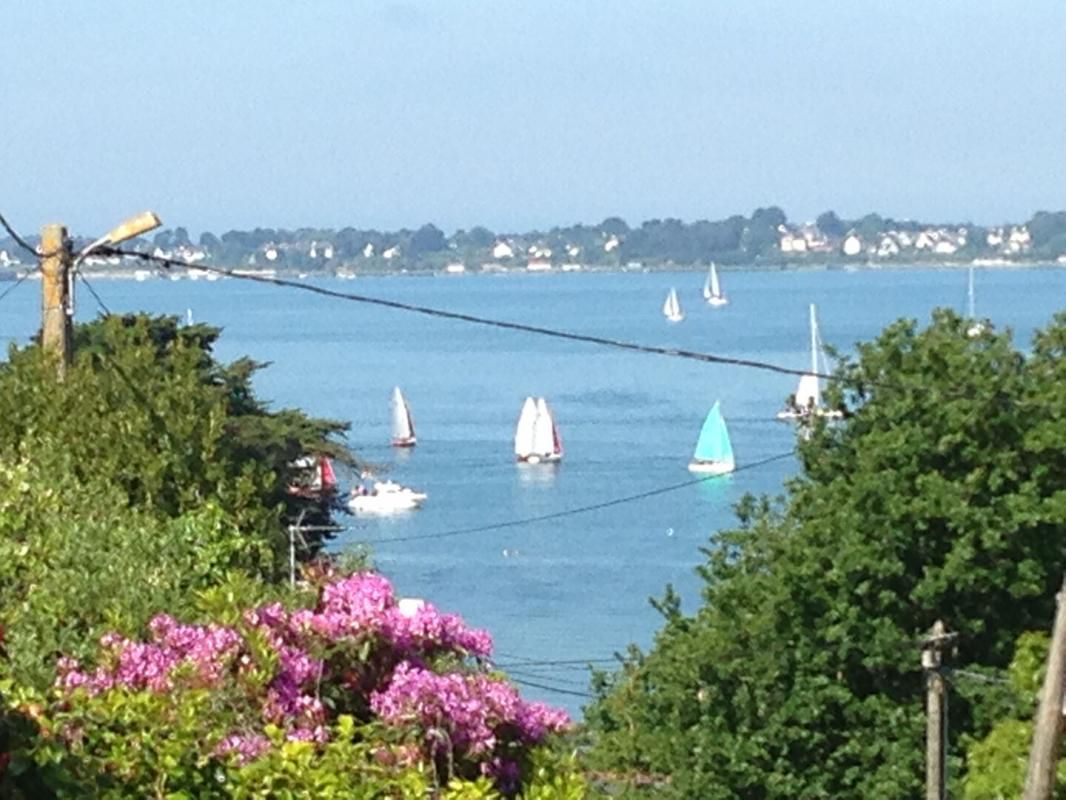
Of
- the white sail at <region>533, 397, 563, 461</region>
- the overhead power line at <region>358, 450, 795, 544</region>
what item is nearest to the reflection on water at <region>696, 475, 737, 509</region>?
the overhead power line at <region>358, 450, 795, 544</region>

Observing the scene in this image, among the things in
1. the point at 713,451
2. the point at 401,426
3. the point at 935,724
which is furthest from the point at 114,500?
the point at 401,426

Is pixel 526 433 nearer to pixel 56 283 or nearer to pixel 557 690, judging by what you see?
pixel 557 690

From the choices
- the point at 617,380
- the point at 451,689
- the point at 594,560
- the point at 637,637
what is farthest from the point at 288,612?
the point at 617,380

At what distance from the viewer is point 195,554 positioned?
8.87m

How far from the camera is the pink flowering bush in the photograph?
6.50 m

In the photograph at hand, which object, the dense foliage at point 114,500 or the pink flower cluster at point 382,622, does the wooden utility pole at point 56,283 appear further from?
the pink flower cluster at point 382,622

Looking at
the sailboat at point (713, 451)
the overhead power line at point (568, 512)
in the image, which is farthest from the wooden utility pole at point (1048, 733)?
the sailboat at point (713, 451)

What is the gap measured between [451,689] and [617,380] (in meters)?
116

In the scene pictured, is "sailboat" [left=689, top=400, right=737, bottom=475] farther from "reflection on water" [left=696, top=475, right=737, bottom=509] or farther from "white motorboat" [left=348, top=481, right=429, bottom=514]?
"white motorboat" [left=348, top=481, right=429, bottom=514]

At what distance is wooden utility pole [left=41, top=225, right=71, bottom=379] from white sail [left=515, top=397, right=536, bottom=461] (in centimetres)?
6635

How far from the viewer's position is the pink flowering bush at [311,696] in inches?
256

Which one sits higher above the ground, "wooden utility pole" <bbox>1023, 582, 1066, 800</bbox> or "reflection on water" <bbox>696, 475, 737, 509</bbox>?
"wooden utility pole" <bbox>1023, 582, 1066, 800</bbox>

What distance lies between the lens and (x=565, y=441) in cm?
8794

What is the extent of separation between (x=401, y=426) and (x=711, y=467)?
14.4 metres
